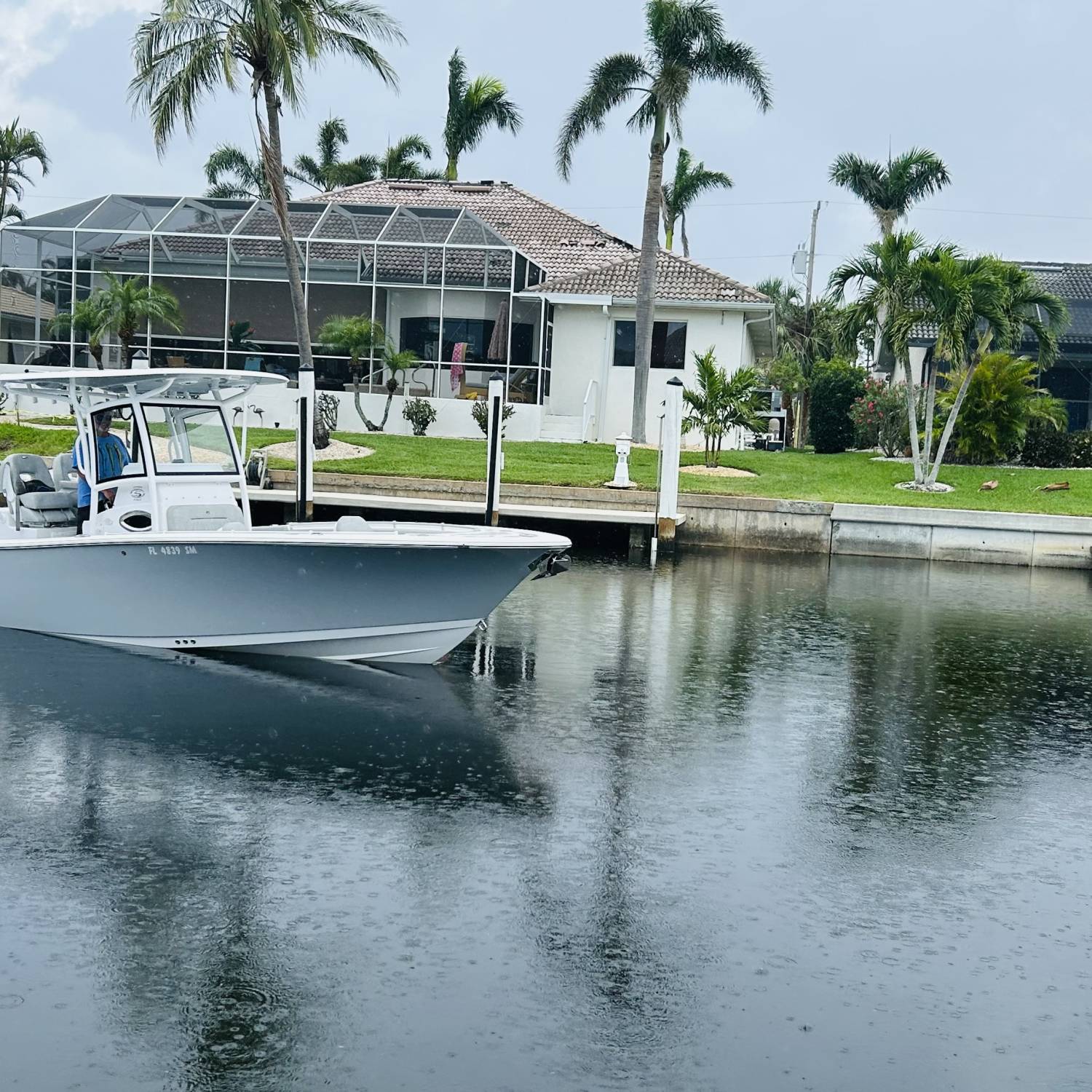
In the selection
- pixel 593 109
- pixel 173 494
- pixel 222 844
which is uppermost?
pixel 593 109

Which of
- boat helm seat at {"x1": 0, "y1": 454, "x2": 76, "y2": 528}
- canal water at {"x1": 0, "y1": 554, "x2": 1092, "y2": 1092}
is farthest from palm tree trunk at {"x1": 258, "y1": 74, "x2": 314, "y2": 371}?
canal water at {"x1": 0, "y1": 554, "x2": 1092, "y2": 1092}

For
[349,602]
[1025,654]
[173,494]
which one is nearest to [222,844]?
[349,602]

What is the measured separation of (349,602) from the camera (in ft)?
41.5

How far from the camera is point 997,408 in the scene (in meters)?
30.6

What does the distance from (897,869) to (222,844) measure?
11.8ft

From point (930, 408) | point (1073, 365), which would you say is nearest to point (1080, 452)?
point (930, 408)

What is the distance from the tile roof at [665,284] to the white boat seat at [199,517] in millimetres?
22334

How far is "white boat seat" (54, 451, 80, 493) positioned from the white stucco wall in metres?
22.0

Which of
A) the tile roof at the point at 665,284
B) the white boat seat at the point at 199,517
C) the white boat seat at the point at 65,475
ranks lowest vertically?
the white boat seat at the point at 199,517

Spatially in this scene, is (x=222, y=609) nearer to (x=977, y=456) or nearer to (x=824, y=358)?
(x=977, y=456)

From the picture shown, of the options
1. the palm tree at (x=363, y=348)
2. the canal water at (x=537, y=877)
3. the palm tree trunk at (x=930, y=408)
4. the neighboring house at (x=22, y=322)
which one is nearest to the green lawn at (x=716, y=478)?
the palm tree trunk at (x=930, y=408)

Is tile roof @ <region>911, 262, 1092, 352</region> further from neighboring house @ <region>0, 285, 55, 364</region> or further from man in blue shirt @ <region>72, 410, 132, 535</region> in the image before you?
man in blue shirt @ <region>72, 410, 132, 535</region>

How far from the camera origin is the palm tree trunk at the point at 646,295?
3266cm

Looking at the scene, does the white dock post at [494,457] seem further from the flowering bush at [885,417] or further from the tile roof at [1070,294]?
the tile roof at [1070,294]
